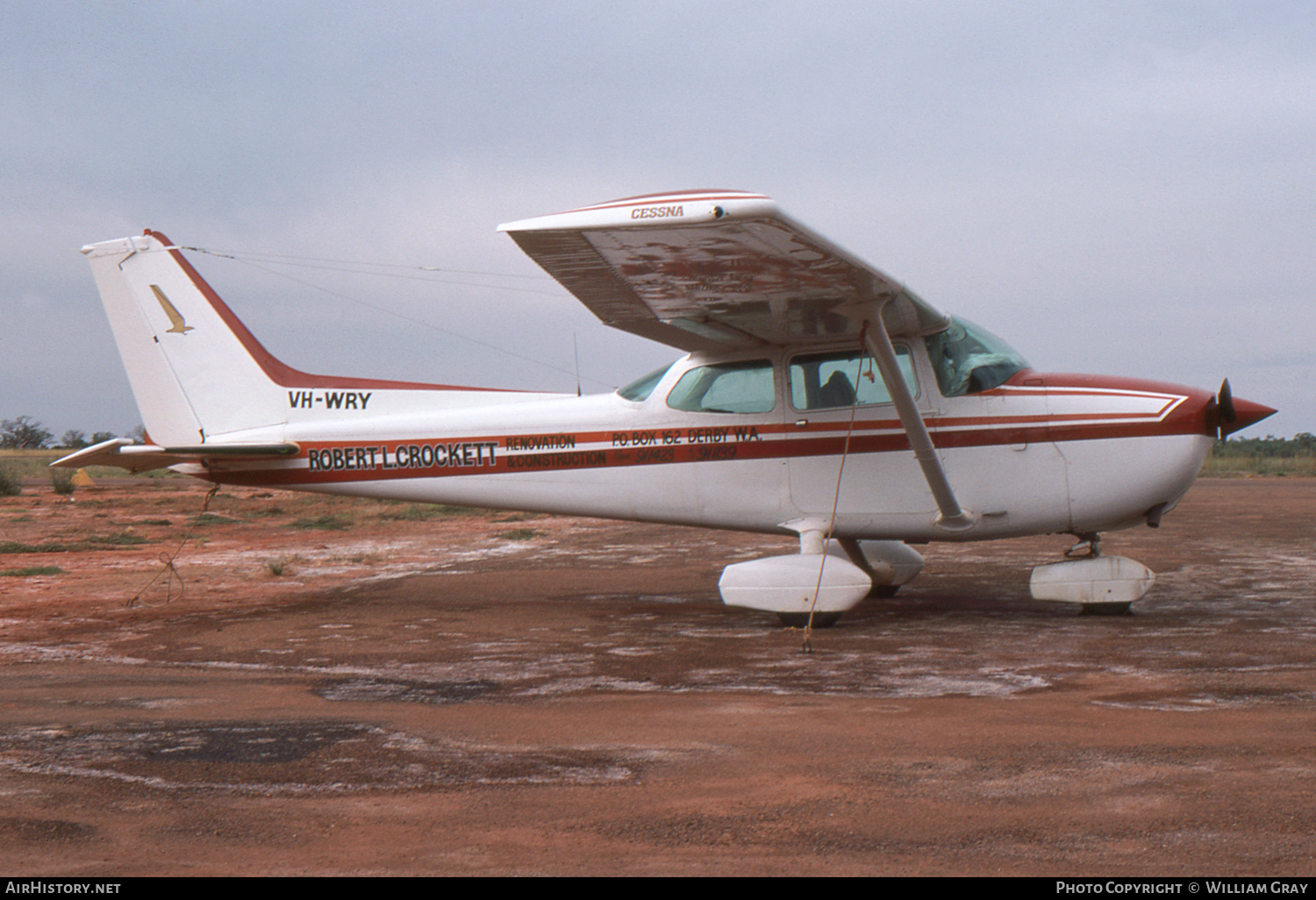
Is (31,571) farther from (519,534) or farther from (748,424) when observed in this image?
(748,424)

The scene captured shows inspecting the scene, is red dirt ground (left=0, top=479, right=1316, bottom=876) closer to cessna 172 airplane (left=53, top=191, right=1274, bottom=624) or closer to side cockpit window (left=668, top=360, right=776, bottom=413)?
cessna 172 airplane (left=53, top=191, right=1274, bottom=624)

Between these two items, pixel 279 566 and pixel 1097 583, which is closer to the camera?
pixel 1097 583

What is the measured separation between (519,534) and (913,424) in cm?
1229

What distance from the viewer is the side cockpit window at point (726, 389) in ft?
28.0

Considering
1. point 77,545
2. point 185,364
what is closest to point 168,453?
point 185,364

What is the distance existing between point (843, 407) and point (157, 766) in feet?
19.3

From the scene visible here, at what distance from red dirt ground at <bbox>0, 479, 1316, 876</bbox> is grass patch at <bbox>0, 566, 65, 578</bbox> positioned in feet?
9.04

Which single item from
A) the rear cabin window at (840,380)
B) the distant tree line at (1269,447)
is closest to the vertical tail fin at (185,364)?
the rear cabin window at (840,380)

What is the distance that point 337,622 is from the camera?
8625mm

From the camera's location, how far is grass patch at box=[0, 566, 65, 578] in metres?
12.2

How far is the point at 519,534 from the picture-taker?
61.6ft

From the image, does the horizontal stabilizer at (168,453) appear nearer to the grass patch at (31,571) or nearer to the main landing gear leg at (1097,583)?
the grass patch at (31,571)
